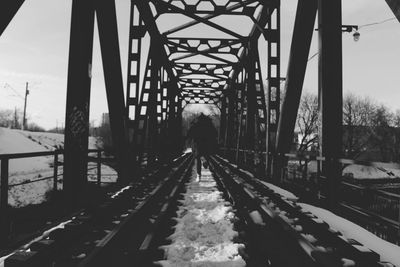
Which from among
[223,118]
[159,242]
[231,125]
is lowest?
[159,242]

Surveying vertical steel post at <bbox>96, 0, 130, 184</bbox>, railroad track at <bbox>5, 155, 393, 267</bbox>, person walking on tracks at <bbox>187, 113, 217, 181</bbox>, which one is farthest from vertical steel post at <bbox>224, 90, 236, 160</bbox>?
railroad track at <bbox>5, 155, 393, 267</bbox>

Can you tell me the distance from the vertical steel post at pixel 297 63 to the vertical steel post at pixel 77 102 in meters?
3.91

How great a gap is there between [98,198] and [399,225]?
4432mm

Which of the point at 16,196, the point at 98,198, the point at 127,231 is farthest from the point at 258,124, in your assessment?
the point at 16,196

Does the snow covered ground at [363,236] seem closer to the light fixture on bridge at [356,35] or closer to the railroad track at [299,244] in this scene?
the railroad track at [299,244]

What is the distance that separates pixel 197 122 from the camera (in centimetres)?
1081

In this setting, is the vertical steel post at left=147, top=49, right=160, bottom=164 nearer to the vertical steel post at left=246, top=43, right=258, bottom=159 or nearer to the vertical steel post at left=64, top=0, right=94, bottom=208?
the vertical steel post at left=246, top=43, right=258, bottom=159

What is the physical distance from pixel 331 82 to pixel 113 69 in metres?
4.08

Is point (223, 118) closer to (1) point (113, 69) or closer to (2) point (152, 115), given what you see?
(2) point (152, 115)

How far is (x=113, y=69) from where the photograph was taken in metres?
6.14

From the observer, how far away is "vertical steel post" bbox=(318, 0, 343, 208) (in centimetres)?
474

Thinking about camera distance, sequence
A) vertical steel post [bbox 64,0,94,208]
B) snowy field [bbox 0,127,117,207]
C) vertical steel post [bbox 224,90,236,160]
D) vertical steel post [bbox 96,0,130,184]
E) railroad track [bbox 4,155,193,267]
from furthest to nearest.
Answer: vertical steel post [bbox 224,90,236,160], snowy field [bbox 0,127,117,207], vertical steel post [bbox 96,0,130,184], vertical steel post [bbox 64,0,94,208], railroad track [bbox 4,155,193,267]

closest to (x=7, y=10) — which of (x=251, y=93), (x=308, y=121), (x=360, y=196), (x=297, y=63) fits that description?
(x=297, y=63)

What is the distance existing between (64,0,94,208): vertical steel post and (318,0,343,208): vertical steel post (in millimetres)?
3653
